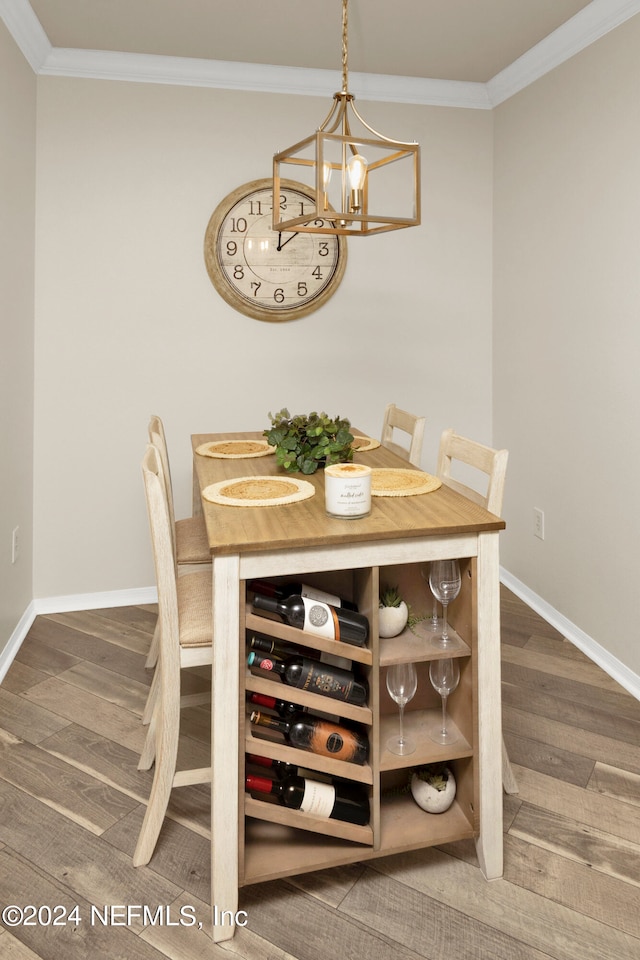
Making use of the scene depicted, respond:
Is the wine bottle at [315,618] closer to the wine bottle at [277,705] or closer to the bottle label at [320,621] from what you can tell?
the bottle label at [320,621]

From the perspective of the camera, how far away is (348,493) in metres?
1.47

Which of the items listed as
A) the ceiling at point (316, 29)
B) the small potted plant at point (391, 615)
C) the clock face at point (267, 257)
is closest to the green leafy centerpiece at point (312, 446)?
the small potted plant at point (391, 615)

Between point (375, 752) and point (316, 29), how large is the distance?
2.61m

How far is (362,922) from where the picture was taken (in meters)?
1.41

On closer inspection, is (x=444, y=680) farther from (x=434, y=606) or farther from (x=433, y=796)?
(x=433, y=796)

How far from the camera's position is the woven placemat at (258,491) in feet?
5.39

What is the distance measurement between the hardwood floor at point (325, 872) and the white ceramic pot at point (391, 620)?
1.90 feet

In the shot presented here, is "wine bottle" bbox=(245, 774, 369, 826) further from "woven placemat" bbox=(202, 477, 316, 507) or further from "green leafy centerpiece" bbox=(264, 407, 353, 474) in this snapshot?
"green leafy centerpiece" bbox=(264, 407, 353, 474)

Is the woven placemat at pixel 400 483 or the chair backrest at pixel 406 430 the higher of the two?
the chair backrest at pixel 406 430

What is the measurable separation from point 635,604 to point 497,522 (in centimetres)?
124

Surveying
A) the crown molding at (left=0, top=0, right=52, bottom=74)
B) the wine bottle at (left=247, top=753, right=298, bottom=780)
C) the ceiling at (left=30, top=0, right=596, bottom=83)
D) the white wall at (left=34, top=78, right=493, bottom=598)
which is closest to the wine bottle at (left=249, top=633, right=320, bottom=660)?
the wine bottle at (left=247, top=753, right=298, bottom=780)

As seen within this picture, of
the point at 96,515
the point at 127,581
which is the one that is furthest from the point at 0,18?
the point at 127,581

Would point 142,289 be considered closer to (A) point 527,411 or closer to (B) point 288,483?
(B) point 288,483

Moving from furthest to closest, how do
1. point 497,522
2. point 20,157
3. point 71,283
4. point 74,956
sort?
point 71,283
point 20,157
point 497,522
point 74,956
